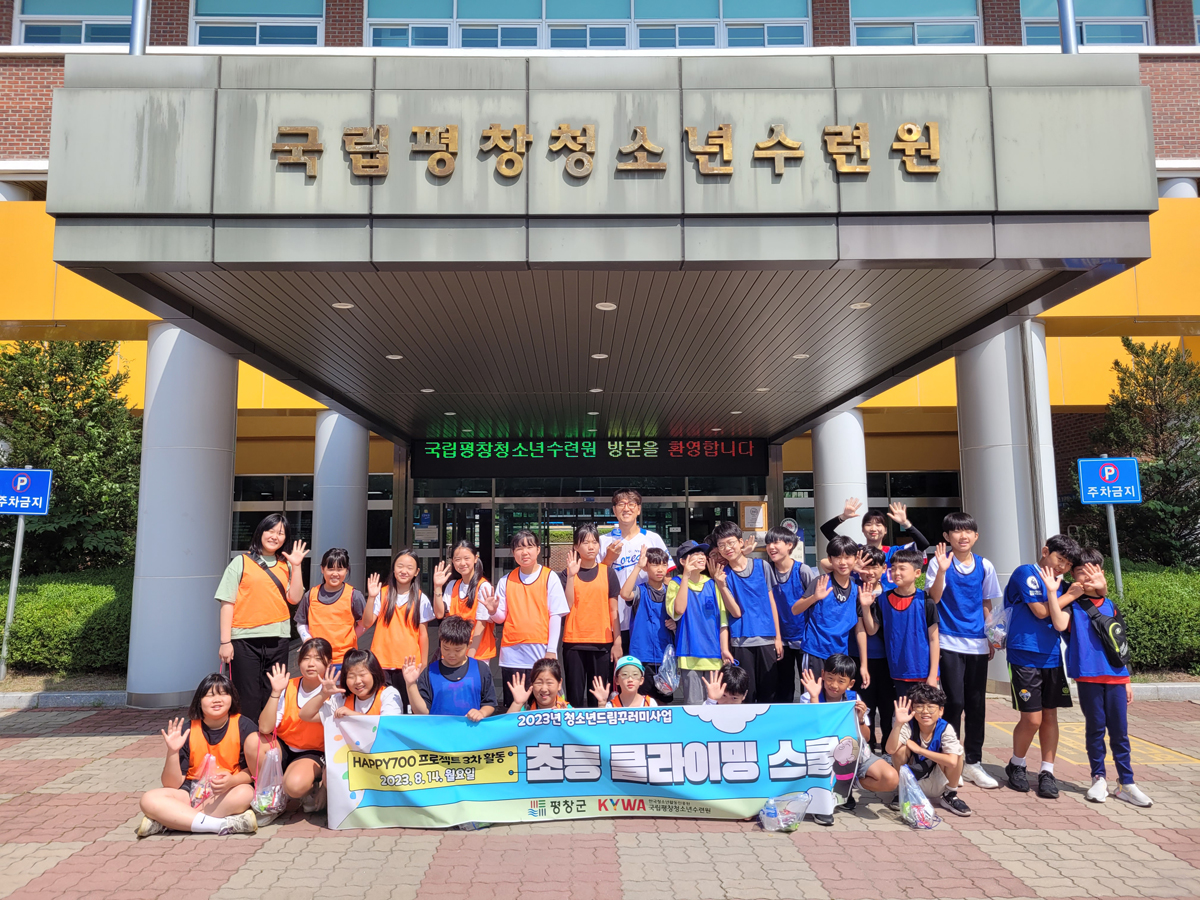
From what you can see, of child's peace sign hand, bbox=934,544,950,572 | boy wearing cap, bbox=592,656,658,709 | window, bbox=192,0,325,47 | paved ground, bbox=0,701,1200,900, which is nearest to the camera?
paved ground, bbox=0,701,1200,900

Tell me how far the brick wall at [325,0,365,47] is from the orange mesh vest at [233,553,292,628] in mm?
13113

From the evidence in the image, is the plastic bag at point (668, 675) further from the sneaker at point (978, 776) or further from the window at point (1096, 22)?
the window at point (1096, 22)

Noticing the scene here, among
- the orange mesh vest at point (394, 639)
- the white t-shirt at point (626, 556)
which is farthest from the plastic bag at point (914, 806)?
the orange mesh vest at point (394, 639)

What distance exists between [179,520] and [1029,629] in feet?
28.5

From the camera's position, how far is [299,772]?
5449 millimetres

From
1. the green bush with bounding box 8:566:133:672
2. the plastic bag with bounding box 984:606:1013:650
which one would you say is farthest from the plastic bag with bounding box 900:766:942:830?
the green bush with bounding box 8:566:133:672

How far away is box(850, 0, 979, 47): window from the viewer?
1625cm

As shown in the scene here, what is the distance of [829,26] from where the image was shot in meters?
16.2

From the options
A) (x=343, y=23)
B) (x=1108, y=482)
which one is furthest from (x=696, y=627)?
(x=343, y=23)

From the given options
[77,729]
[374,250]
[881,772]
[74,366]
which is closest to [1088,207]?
[881,772]

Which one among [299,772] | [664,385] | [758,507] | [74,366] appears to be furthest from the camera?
[758,507]

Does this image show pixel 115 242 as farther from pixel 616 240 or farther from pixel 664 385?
pixel 664 385

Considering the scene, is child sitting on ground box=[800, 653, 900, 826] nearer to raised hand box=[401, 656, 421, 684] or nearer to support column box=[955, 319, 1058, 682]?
raised hand box=[401, 656, 421, 684]

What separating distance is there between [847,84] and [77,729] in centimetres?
937
